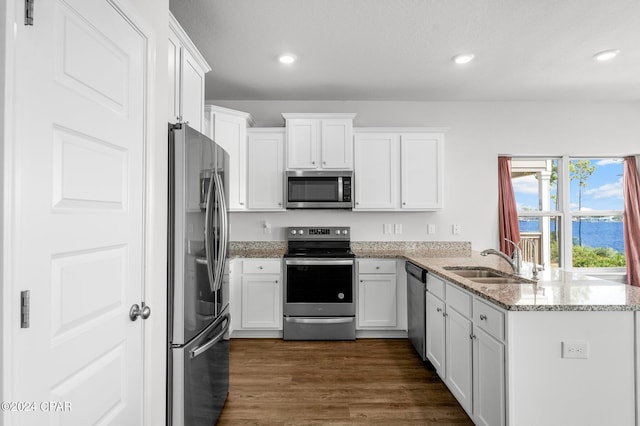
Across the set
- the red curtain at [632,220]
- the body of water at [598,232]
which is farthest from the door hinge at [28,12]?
the red curtain at [632,220]

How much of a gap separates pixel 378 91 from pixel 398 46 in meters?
1.03

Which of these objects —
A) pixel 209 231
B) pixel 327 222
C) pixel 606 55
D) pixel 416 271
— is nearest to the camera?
pixel 209 231

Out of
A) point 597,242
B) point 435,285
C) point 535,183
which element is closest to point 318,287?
point 435,285

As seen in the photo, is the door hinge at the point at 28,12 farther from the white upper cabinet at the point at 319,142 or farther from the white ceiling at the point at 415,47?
the white upper cabinet at the point at 319,142

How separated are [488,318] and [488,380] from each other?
1.04 feet

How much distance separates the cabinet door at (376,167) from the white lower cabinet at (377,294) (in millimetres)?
689

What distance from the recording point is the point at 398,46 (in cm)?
276

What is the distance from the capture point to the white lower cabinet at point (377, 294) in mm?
3566

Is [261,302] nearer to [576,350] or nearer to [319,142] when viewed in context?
[319,142]

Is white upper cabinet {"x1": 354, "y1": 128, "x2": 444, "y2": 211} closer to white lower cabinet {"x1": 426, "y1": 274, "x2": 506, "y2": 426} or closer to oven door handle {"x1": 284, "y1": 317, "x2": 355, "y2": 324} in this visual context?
oven door handle {"x1": 284, "y1": 317, "x2": 355, "y2": 324}

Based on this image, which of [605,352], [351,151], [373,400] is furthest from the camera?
[351,151]

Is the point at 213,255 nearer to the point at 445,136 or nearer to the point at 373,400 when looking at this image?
the point at 373,400

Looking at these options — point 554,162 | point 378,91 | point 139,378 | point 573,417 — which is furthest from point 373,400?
point 554,162

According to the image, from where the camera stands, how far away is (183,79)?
2.03 metres
